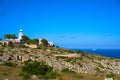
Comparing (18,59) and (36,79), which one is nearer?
(36,79)

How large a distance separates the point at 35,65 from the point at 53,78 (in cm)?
572

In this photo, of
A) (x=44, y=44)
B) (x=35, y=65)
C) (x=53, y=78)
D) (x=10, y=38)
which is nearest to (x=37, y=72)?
(x=35, y=65)

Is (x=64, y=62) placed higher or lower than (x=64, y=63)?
higher

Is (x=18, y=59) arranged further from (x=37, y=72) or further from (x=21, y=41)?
(x=21, y=41)

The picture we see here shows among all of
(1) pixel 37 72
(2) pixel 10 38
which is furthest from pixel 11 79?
(2) pixel 10 38

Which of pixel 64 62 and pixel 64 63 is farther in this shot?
pixel 64 62

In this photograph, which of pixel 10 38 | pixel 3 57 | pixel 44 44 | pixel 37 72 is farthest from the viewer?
pixel 10 38

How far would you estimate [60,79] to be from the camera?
25.1m

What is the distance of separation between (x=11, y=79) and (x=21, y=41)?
7066 centimetres

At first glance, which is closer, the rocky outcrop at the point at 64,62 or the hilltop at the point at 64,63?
the hilltop at the point at 64,63

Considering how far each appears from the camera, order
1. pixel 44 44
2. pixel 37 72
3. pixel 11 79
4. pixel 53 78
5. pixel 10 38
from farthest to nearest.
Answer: pixel 10 38 → pixel 44 44 → pixel 37 72 → pixel 53 78 → pixel 11 79

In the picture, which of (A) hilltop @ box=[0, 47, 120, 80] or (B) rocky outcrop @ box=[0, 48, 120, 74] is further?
(B) rocky outcrop @ box=[0, 48, 120, 74]

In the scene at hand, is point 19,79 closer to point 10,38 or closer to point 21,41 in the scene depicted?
point 21,41

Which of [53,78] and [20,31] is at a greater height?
[20,31]
